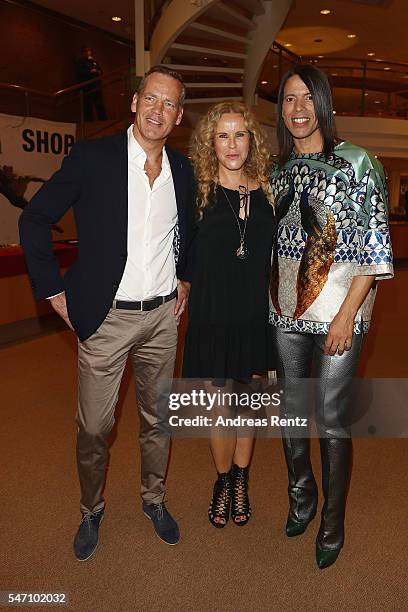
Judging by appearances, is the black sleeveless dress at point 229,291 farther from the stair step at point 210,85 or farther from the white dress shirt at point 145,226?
the stair step at point 210,85

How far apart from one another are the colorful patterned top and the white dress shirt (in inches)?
16.6

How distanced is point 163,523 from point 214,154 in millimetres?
1505

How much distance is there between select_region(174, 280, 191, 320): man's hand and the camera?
7.29ft

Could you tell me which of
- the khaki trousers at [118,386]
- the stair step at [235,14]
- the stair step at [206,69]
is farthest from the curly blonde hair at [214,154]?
the stair step at [206,69]

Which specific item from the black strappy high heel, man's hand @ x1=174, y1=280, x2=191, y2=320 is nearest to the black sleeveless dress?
man's hand @ x1=174, y1=280, x2=191, y2=320

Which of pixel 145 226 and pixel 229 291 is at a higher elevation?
pixel 145 226

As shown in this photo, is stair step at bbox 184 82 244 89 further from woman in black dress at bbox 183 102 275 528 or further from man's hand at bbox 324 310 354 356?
man's hand at bbox 324 310 354 356

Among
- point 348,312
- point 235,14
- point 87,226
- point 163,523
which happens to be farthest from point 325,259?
point 235,14

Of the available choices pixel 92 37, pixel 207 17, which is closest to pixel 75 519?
pixel 207 17

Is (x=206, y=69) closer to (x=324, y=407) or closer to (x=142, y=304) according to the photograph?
(x=142, y=304)

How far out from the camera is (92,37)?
10.8 meters

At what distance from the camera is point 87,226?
1.92 m

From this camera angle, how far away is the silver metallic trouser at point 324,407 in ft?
6.37

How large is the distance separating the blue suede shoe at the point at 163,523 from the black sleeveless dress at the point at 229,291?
0.63m
